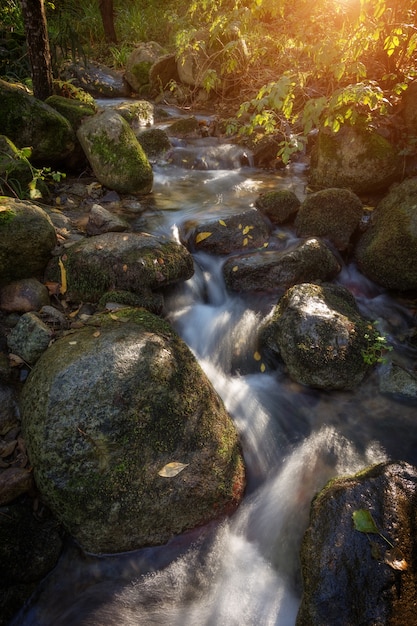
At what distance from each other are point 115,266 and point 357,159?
4.83 meters

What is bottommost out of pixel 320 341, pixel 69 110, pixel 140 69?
pixel 320 341

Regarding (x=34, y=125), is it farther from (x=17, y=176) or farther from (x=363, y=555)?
(x=363, y=555)

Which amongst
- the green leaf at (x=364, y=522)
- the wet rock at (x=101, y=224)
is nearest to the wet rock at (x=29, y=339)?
the wet rock at (x=101, y=224)

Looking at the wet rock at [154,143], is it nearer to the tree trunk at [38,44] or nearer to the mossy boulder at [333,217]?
the tree trunk at [38,44]

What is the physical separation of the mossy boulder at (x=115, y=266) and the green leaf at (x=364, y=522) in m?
2.85

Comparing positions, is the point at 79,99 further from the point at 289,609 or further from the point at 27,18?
the point at 289,609

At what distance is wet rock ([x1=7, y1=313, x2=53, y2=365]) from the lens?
3248 mm

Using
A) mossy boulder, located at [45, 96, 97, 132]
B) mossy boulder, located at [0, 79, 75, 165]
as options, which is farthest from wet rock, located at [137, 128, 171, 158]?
mossy boulder, located at [0, 79, 75, 165]

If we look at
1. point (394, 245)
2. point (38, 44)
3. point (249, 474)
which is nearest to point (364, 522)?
point (249, 474)

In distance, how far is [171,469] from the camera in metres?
2.73

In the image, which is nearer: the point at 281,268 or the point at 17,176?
the point at 281,268

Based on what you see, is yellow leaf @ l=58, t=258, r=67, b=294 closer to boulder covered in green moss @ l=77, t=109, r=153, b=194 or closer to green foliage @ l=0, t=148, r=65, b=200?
green foliage @ l=0, t=148, r=65, b=200

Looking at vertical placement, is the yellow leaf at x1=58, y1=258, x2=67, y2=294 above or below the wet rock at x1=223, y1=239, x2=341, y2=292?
above

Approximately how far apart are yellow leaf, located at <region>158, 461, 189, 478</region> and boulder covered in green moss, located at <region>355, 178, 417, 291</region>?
385cm
